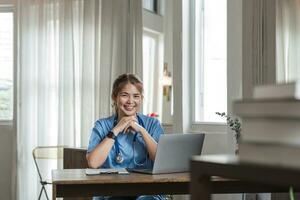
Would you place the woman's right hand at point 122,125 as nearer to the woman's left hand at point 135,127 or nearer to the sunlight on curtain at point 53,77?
the woman's left hand at point 135,127

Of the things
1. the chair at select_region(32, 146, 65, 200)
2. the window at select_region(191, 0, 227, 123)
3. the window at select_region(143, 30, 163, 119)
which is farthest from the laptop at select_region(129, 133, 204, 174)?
the window at select_region(143, 30, 163, 119)

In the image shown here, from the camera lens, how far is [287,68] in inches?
176

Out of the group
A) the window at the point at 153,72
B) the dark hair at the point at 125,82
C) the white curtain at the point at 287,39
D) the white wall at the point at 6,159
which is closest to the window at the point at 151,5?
the window at the point at 153,72

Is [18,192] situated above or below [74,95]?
below

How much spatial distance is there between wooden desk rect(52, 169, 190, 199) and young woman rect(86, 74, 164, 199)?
0.42 m

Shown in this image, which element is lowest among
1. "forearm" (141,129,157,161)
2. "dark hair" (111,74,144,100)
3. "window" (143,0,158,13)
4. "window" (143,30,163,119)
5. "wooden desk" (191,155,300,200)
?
"forearm" (141,129,157,161)

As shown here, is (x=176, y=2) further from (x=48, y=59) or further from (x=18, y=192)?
(x=18, y=192)

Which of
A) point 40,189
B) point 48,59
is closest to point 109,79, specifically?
point 48,59

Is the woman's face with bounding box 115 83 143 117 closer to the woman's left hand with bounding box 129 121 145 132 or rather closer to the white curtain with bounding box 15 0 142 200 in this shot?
the woman's left hand with bounding box 129 121 145 132

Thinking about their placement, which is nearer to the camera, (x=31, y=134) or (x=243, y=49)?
(x=243, y=49)

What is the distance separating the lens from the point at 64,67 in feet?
20.1

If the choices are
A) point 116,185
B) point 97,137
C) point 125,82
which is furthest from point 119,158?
point 116,185

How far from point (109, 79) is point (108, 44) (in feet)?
1.22

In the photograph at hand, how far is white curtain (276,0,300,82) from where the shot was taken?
14.4 feet
